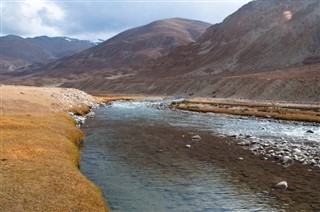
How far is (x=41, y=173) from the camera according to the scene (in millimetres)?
23422

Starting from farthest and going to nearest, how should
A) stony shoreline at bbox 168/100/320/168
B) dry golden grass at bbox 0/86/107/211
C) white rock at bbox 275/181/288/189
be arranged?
stony shoreline at bbox 168/100/320/168
white rock at bbox 275/181/288/189
dry golden grass at bbox 0/86/107/211

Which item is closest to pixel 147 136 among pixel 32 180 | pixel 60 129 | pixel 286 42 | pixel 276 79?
pixel 60 129

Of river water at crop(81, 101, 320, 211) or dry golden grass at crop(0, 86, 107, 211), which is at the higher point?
dry golden grass at crop(0, 86, 107, 211)

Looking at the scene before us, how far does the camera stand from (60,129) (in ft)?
137

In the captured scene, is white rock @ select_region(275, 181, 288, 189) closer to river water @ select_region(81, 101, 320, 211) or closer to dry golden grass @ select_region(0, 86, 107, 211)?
river water @ select_region(81, 101, 320, 211)

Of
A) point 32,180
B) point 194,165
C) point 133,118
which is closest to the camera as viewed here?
point 32,180

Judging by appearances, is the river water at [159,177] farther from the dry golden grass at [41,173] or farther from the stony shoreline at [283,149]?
the stony shoreline at [283,149]

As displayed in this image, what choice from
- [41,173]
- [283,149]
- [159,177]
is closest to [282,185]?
[159,177]

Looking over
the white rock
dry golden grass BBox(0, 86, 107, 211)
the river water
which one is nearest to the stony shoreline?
the river water

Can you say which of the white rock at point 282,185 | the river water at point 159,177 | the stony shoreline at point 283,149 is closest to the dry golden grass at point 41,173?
the river water at point 159,177

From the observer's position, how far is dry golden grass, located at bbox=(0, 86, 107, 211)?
18.9 meters

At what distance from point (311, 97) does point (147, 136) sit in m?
68.5

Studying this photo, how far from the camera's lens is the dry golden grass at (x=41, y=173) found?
1892cm

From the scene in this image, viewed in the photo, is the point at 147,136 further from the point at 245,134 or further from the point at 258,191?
the point at 258,191
